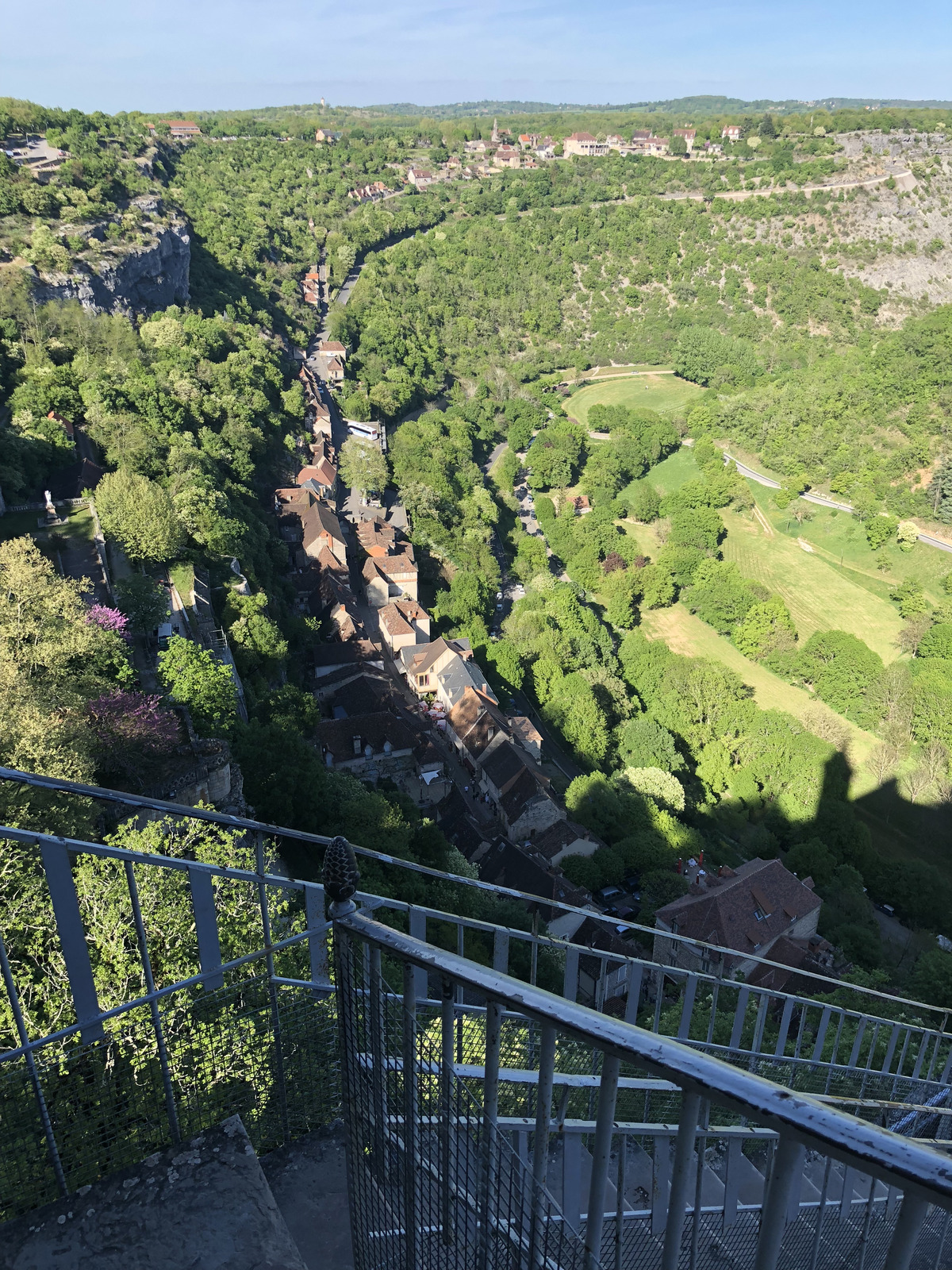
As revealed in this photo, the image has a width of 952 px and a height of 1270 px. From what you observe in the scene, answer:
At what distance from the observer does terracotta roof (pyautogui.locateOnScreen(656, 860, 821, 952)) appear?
1814cm

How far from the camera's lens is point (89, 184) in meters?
47.1

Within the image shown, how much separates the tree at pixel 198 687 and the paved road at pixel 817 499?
143 feet

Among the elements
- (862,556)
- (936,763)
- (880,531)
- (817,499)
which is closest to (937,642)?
(936,763)

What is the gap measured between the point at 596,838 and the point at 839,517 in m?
35.7

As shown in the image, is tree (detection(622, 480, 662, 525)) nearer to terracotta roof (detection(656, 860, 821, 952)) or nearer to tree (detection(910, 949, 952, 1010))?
terracotta roof (detection(656, 860, 821, 952))

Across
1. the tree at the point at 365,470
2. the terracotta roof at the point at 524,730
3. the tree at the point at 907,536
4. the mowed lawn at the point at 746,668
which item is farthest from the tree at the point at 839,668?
the tree at the point at 365,470

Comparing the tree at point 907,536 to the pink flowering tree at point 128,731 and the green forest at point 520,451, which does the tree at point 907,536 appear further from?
the pink flowering tree at point 128,731

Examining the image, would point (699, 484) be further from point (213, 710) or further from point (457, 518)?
point (213, 710)

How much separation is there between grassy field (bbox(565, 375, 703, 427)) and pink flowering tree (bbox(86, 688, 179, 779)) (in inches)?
2171

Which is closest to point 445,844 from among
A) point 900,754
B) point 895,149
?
point 900,754

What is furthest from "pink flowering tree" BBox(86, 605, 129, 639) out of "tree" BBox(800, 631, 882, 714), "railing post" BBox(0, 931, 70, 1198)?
"tree" BBox(800, 631, 882, 714)

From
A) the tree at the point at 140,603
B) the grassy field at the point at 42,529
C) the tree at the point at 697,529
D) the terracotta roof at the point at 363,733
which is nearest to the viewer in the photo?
the tree at the point at 140,603

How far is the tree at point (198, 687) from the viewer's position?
A: 15.7 metres

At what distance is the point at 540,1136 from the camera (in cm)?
197
